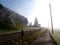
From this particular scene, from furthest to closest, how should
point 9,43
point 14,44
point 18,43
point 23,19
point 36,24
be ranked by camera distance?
point 36,24, point 23,19, point 18,43, point 14,44, point 9,43

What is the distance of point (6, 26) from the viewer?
170 ft

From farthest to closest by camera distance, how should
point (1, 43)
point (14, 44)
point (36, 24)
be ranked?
point (36, 24)
point (14, 44)
point (1, 43)

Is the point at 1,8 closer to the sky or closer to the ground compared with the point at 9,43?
closer to the sky

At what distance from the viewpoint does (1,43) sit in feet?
29.5

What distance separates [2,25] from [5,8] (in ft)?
119

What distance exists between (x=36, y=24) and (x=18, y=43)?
133 metres

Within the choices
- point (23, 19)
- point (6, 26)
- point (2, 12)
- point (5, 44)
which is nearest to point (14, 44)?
point (5, 44)

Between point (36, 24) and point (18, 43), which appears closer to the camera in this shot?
point (18, 43)

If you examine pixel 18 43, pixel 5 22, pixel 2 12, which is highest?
pixel 2 12

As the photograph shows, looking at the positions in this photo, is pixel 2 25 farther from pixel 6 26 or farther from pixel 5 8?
pixel 5 8

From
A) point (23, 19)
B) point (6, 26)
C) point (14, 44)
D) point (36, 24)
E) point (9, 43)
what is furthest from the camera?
point (36, 24)

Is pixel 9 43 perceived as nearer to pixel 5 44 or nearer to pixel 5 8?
pixel 5 44

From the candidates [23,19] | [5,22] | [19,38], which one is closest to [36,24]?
[23,19]

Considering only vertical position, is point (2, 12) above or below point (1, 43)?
above
